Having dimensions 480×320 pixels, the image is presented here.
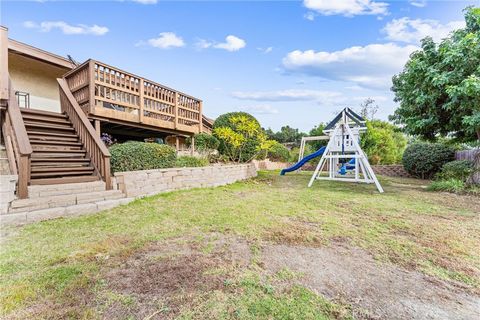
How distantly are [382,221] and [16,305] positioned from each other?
442cm

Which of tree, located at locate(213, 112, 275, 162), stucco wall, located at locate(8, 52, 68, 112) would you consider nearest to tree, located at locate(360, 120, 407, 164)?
tree, located at locate(213, 112, 275, 162)

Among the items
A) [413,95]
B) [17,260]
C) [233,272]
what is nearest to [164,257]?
[233,272]

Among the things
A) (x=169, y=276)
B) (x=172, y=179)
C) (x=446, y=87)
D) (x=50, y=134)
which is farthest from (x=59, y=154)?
(x=446, y=87)

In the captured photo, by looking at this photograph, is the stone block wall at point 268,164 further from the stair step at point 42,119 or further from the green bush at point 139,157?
the stair step at point 42,119

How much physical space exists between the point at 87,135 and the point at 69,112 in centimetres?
147

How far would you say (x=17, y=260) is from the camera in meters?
2.47

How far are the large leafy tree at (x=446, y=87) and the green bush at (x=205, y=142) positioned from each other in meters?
6.29

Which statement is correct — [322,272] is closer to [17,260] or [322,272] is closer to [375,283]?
[375,283]

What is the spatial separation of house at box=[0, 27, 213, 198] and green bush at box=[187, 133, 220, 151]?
0.87 feet

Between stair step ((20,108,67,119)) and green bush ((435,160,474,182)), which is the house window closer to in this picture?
stair step ((20,108,67,119))

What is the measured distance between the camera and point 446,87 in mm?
6004

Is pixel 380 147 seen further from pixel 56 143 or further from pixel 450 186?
pixel 56 143

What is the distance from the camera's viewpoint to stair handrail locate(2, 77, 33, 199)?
12.7ft

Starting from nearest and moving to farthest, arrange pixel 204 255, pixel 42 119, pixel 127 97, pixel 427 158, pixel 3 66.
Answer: pixel 204 255, pixel 3 66, pixel 42 119, pixel 127 97, pixel 427 158
